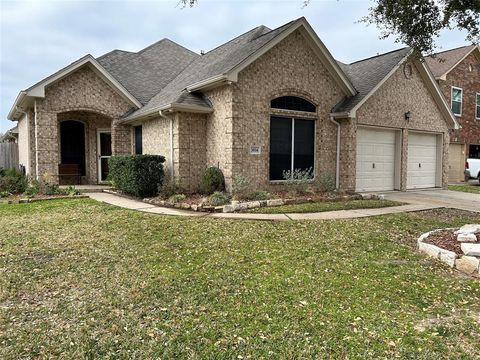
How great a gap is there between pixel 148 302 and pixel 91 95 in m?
12.2

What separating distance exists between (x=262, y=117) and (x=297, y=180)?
2.36 meters

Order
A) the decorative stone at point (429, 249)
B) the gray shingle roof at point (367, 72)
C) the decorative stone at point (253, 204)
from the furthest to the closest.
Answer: the gray shingle roof at point (367, 72), the decorative stone at point (253, 204), the decorative stone at point (429, 249)

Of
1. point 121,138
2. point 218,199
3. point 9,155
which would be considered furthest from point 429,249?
point 9,155

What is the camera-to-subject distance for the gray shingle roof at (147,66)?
53.0 ft

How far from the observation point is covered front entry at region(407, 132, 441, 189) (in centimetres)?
1514

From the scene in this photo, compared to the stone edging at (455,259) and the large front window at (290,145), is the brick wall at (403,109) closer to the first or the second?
the large front window at (290,145)

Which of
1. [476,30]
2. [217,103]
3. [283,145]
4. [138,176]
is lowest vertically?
[138,176]

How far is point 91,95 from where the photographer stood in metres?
14.1

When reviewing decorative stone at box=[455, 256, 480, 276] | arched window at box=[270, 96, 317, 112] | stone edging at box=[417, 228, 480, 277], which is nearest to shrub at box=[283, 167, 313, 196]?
arched window at box=[270, 96, 317, 112]

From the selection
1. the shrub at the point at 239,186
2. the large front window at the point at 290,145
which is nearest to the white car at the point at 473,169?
the large front window at the point at 290,145

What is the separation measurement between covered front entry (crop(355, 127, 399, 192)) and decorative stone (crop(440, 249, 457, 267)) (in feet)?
27.2

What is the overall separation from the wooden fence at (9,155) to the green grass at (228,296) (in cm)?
→ 1466

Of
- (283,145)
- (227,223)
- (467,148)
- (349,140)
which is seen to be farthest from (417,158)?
(227,223)

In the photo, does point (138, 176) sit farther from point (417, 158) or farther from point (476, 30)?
point (417, 158)
